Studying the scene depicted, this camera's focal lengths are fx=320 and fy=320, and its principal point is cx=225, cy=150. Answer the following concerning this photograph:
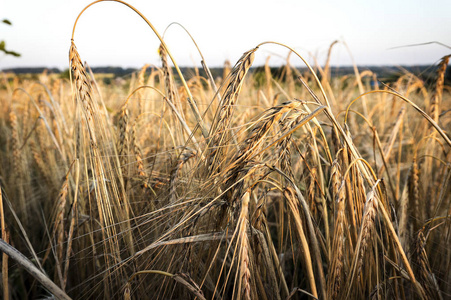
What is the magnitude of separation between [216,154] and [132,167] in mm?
737

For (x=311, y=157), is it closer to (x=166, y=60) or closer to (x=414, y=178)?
(x=414, y=178)

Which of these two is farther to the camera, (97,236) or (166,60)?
(97,236)

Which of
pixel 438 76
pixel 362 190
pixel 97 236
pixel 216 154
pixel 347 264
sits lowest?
pixel 97 236

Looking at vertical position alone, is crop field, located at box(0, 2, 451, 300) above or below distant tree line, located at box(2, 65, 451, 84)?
below

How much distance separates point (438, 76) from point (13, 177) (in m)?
2.58

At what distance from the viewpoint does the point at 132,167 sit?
56.4 inches

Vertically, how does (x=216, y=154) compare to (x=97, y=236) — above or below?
above

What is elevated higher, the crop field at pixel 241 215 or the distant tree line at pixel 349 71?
the distant tree line at pixel 349 71

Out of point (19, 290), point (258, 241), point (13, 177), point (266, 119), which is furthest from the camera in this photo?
point (13, 177)

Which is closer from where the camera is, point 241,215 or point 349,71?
point 241,215

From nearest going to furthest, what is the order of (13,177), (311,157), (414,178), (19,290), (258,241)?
(258,241), (311,157), (414,178), (19,290), (13,177)

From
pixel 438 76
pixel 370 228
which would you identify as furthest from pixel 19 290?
pixel 438 76

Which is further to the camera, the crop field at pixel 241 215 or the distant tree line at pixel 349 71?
the distant tree line at pixel 349 71

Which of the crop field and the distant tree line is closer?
the crop field
